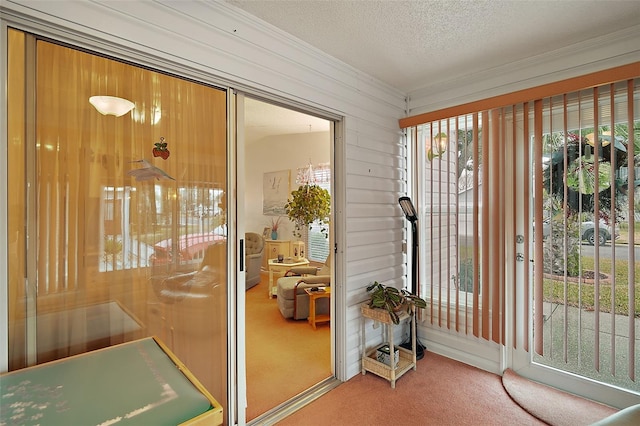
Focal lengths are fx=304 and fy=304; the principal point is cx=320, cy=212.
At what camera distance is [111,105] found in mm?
1462

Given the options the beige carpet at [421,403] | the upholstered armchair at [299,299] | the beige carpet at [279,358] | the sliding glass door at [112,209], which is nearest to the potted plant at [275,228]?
the beige carpet at [279,358]

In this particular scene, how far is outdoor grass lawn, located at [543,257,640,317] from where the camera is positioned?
2.02 m

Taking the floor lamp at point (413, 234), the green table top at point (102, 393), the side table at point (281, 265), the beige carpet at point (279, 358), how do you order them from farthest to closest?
1. the side table at point (281, 265)
2. the floor lamp at point (413, 234)
3. the beige carpet at point (279, 358)
4. the green table top at point (102, 393)

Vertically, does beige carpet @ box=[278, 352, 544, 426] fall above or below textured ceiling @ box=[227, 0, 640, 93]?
below

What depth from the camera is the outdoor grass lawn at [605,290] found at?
202 centimetres

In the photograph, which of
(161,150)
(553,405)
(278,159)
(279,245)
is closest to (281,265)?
(279,245)

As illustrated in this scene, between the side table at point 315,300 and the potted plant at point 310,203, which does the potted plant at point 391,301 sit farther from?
the potted plant at point 310,203

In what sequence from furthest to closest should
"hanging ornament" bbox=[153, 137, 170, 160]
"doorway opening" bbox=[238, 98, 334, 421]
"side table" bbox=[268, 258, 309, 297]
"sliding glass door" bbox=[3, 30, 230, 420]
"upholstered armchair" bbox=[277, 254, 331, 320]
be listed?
"side table" bbox=[268, 258, 309, 297]
"upholstered armchair" bbox=[277, 254, 331, 320]
"doorway opening" bbox=[238, 98, 334, 421]
"hanging ornament" bbox=[153, 137, 170, 160]
"sliding glass door" bbox=[3, 30, 230, 420]

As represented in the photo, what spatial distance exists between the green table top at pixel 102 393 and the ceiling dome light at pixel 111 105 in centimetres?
110

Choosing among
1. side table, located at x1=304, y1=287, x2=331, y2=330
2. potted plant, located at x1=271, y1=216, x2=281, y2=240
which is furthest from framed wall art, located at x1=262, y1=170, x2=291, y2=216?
side table, located at x1=304, y1=287, x2=331, y2=330

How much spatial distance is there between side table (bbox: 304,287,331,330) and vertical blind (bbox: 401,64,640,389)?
1.30 metres

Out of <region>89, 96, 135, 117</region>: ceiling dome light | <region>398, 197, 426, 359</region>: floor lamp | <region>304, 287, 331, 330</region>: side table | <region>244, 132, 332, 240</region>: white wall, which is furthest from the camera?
<region>244, 132, 332, 240</region>: white wall

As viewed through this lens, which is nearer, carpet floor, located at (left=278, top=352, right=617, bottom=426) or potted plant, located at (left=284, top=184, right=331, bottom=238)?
carpet floor, located at (left=278, top=352, right=617, bottom=426)

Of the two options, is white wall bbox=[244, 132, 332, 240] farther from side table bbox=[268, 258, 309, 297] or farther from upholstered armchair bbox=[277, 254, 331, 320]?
upholstered armchair bbox=[277, 254, 331, 320]
